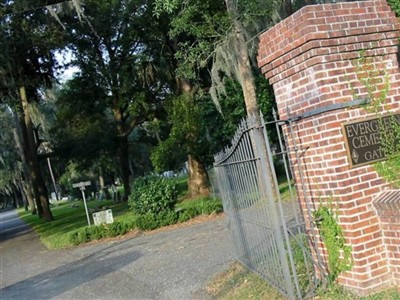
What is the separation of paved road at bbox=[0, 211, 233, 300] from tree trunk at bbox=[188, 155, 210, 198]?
27.8ft

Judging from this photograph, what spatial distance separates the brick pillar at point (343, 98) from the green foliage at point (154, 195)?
1284cm

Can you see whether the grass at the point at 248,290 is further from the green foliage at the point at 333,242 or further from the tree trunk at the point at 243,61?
the tree trunk at the point at 243,61

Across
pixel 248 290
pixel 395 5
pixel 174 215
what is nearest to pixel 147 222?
pixel 174 215

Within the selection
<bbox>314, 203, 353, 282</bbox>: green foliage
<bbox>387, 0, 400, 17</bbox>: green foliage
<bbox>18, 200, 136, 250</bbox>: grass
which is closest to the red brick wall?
<bbox>314, 203, 353, 282</bbox>: green foliage

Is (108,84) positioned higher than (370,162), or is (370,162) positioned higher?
(108,84)

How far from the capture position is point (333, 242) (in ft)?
15.8

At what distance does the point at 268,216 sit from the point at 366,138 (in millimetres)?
1368

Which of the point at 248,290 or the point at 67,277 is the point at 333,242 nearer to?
the point at 248,290

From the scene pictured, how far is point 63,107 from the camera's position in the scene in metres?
32.7

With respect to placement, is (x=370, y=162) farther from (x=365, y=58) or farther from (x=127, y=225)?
(x=127, y=225)

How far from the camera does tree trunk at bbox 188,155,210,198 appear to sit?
24.4 metres

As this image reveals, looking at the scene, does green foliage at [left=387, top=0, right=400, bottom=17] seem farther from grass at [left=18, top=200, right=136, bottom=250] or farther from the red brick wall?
grass at [left=18, top=200, right=136, bottom=250]

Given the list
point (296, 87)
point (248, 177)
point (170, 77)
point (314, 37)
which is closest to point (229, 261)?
point (248, 177)

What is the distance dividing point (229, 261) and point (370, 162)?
4.68 metres
